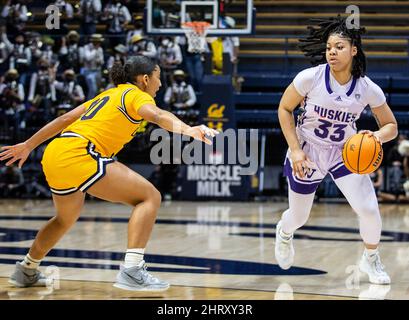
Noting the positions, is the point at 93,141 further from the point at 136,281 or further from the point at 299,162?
the point at 299,162

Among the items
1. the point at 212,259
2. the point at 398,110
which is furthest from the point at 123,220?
the point at 398,110

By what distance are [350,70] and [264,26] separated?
41.3ft

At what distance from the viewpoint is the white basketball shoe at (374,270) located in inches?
246

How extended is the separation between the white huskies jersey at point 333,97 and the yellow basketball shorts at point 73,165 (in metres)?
1.53

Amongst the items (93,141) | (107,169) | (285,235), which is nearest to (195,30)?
(285,235)

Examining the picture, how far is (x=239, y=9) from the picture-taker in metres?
15.0

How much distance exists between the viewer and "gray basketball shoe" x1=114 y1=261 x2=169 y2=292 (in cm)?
557

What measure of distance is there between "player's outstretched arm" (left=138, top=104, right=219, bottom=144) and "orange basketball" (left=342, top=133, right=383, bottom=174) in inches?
46.6

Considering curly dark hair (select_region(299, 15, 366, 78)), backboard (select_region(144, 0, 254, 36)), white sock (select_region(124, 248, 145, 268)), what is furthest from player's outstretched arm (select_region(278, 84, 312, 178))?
backboard (select_region(144, 0, 254, 36))

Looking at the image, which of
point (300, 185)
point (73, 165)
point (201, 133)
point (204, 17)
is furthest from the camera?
point (204, 17)

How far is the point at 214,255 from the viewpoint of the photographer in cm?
779

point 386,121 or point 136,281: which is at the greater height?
point 386,121

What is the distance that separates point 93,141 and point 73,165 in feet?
A: 0.72

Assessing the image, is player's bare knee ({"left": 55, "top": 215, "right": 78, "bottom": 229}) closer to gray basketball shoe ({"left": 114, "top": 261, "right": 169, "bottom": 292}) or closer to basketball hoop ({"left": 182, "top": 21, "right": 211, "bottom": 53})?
gray basketball shoe ({"left": 114, "top": 261, "right": 169, "bottom": 292})
